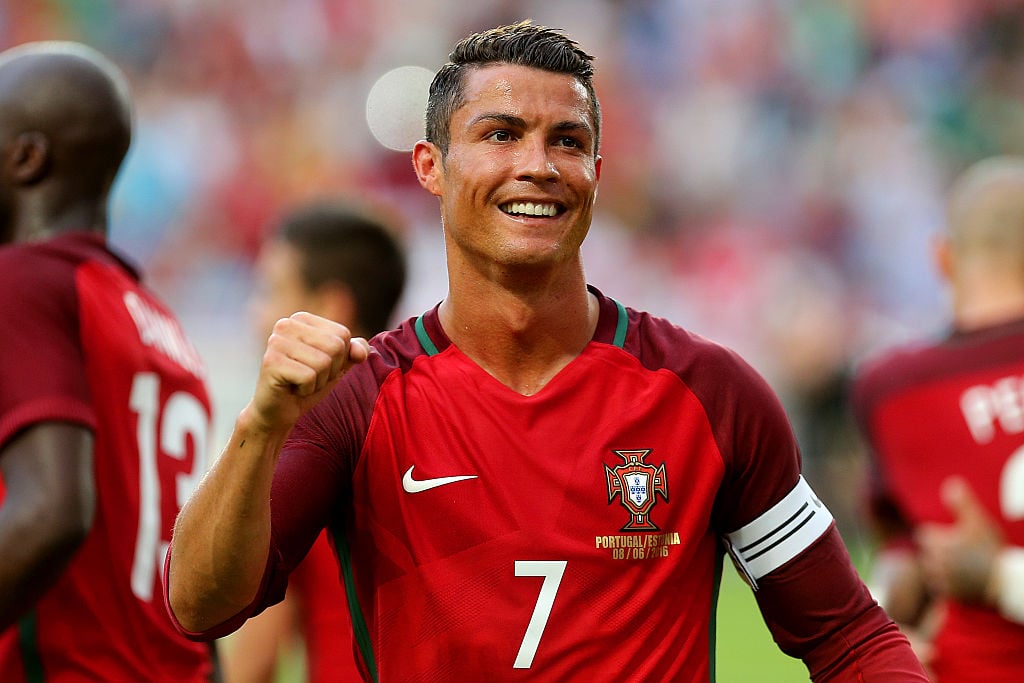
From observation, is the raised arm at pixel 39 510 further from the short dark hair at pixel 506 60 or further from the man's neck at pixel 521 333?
the short dark hair at pixel 506 60

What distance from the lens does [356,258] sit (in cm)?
531

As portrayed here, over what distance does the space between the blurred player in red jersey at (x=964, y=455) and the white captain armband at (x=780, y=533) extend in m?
1.47

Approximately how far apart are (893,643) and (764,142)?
1367cm

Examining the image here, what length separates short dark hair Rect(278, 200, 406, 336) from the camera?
17.4ft

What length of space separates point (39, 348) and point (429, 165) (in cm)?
108

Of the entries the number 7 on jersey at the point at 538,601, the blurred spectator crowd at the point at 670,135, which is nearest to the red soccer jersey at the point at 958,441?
the number 7 on jersey at the point at 538,601

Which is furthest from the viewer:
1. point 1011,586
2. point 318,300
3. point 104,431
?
point 318,300

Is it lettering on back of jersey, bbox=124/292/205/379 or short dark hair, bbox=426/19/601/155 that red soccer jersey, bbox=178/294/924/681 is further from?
lettering on back of jersey, bbox=124/292/205/379

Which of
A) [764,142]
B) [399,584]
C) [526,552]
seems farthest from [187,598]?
[764,142]

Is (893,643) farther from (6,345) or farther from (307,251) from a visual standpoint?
(307,251)

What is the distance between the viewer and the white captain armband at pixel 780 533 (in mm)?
3104

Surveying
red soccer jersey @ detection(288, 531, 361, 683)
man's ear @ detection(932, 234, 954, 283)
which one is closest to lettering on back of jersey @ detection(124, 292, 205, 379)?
red soccer jersey @ detection(288, 531, 361, 683)

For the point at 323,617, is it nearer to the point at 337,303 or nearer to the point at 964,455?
the point at 337,303

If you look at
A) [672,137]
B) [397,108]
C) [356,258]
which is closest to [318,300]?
[356,258]
